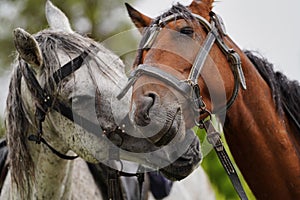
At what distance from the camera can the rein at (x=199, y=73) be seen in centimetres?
344

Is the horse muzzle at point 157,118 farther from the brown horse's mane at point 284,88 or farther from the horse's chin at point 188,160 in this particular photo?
the brown horse's mane at point 284,88

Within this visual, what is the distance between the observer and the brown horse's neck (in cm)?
378

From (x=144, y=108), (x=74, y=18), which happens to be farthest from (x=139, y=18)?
(x=74, y=18)

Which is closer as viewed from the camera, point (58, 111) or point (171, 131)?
point (171, 131)

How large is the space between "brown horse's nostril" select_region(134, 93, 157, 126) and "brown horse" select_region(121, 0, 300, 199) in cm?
5

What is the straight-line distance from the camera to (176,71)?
11.4 feet

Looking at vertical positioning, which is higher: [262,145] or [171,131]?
[171,131]

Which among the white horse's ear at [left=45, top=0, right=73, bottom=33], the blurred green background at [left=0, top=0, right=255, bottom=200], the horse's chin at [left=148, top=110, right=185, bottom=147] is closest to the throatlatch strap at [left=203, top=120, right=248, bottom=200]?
the horse's chin at [left=148, top=110, right=185, bottom=147]

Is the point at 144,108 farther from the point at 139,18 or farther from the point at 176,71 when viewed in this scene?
the point at 139,18

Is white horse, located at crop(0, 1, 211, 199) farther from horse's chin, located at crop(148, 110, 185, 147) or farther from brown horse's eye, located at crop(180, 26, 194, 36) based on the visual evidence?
brown horse's eye, located at crop(180, 26, 194, 36)

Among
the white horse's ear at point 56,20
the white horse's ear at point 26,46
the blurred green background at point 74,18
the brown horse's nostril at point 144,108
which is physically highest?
the blurred green background at point 74,18

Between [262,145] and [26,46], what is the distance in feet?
4.97

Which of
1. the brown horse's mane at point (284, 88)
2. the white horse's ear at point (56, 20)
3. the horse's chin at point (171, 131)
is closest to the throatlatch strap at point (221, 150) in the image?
the horse's chin at point (171, 131)

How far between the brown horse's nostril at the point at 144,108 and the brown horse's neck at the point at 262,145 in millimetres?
645
